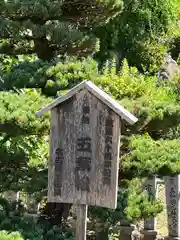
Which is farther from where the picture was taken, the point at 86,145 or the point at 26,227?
the point at 26,227

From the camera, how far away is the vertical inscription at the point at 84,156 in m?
2.75

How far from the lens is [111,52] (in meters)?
11.0

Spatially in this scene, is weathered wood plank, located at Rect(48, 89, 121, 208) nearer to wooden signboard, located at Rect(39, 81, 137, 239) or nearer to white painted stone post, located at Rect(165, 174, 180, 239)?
wooden signboard, located at Rect(39, 81, 137, 239)

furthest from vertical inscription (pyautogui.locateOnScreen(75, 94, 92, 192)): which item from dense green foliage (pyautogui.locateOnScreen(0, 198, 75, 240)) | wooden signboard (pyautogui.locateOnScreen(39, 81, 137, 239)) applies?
dense green foliage (pyautogui.locateOnScreen(0, 198, 75, 240))

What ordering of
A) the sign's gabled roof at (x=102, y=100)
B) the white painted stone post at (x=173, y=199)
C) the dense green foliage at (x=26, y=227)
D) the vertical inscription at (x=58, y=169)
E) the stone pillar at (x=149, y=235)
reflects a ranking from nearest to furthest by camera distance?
1. the sign's gabled roof at (x=102, y=100)
2. the vertical inscription at (x=58, y=169)
3. the dense green foliage at (x=26, y=227)
4. the white painted stone post at (x=173, y=199)
5. the stone pillar at (x=149, y=235)

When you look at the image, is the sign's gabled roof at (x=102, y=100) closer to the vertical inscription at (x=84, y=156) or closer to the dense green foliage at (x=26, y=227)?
the vertical inscription at (x=84, y=156)

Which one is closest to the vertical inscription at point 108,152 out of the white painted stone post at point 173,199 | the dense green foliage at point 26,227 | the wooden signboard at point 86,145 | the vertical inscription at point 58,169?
the wooden signboard at point 86,145

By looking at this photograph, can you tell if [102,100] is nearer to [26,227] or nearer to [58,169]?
[58,169]

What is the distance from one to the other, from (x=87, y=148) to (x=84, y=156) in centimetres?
4

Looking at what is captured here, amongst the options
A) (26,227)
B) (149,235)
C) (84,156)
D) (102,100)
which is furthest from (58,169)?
(149,235)

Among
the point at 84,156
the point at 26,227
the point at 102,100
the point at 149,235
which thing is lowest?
the point at 149,235

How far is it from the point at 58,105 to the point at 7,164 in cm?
102

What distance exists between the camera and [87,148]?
276cm

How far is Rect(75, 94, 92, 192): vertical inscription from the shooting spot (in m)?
2.75
